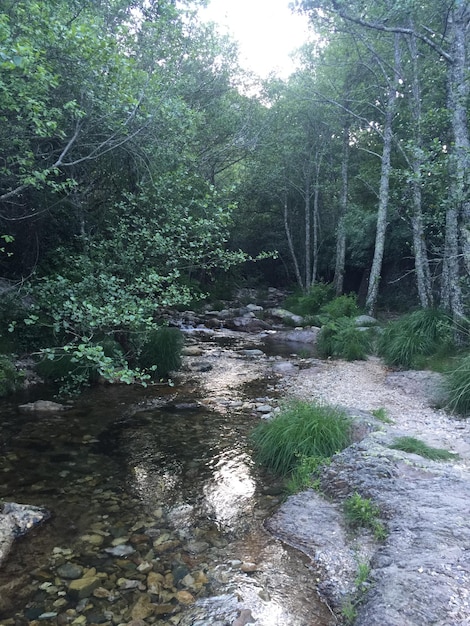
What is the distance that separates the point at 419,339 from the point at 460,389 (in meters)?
3.87

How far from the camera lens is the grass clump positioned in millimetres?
5023

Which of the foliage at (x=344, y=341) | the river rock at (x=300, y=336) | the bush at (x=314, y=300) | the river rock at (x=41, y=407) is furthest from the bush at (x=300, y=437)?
the bush at (x=314, y=300)

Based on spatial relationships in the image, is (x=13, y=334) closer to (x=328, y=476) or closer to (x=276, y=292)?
(x=328, y=476)

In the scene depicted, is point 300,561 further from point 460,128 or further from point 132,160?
point 460,128

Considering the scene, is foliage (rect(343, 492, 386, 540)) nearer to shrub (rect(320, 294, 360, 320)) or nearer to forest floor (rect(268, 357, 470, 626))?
forest floor (rect(268, 357, 470, 626))

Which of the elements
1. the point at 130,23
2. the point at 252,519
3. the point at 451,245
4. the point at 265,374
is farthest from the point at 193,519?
the point at 130,23

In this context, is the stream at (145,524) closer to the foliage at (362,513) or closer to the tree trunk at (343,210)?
the foliage at (362,513)

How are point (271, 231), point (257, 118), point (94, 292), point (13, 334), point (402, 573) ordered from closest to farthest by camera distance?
point (402, 573)
point (94, 292)
point (13, 334)
point (257, 118)
point (271, 231)

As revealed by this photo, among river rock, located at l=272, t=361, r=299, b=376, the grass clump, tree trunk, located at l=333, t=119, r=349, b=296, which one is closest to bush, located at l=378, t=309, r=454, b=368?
river rock, located at l=272, t=361, r=299, b=376

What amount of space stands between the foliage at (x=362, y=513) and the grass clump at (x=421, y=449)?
1145 mm

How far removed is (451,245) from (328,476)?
7.32 m

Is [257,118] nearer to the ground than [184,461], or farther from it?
farther from it

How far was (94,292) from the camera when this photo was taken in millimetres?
7266

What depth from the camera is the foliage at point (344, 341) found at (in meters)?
12.5
